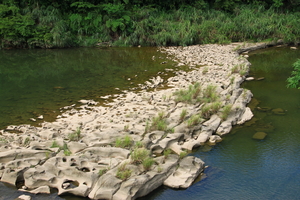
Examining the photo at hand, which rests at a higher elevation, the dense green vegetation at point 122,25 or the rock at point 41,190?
the dense green vegetation at point 122,25

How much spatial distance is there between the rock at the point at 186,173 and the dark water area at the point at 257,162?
12cm

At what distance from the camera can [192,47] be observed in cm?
1930

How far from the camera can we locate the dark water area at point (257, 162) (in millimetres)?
5711

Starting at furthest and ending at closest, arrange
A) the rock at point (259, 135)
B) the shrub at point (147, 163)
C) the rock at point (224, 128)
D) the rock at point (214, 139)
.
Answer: the rock at point (224, 128), the rock at point (259, 135), the rock at point (214, 139), the shrub at point (147, 163)

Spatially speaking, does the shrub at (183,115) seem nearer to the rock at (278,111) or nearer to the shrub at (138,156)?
the shrub at (138,156)

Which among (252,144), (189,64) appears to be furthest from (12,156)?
(189,64)

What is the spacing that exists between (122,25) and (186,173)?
16.6m

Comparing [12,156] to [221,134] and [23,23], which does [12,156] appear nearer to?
[221,134]

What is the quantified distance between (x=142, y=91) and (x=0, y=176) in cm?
617

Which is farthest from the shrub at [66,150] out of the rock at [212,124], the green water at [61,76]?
the rock at [212,124]

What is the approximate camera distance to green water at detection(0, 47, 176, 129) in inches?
398

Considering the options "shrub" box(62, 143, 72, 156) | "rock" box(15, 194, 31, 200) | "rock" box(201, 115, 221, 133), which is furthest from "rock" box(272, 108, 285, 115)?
"rock" box(15, 194, 31, 200)

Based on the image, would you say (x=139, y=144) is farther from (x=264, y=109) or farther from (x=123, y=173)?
(x=264, y=109)

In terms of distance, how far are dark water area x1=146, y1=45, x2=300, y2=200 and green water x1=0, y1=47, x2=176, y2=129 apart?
4.85 meters
